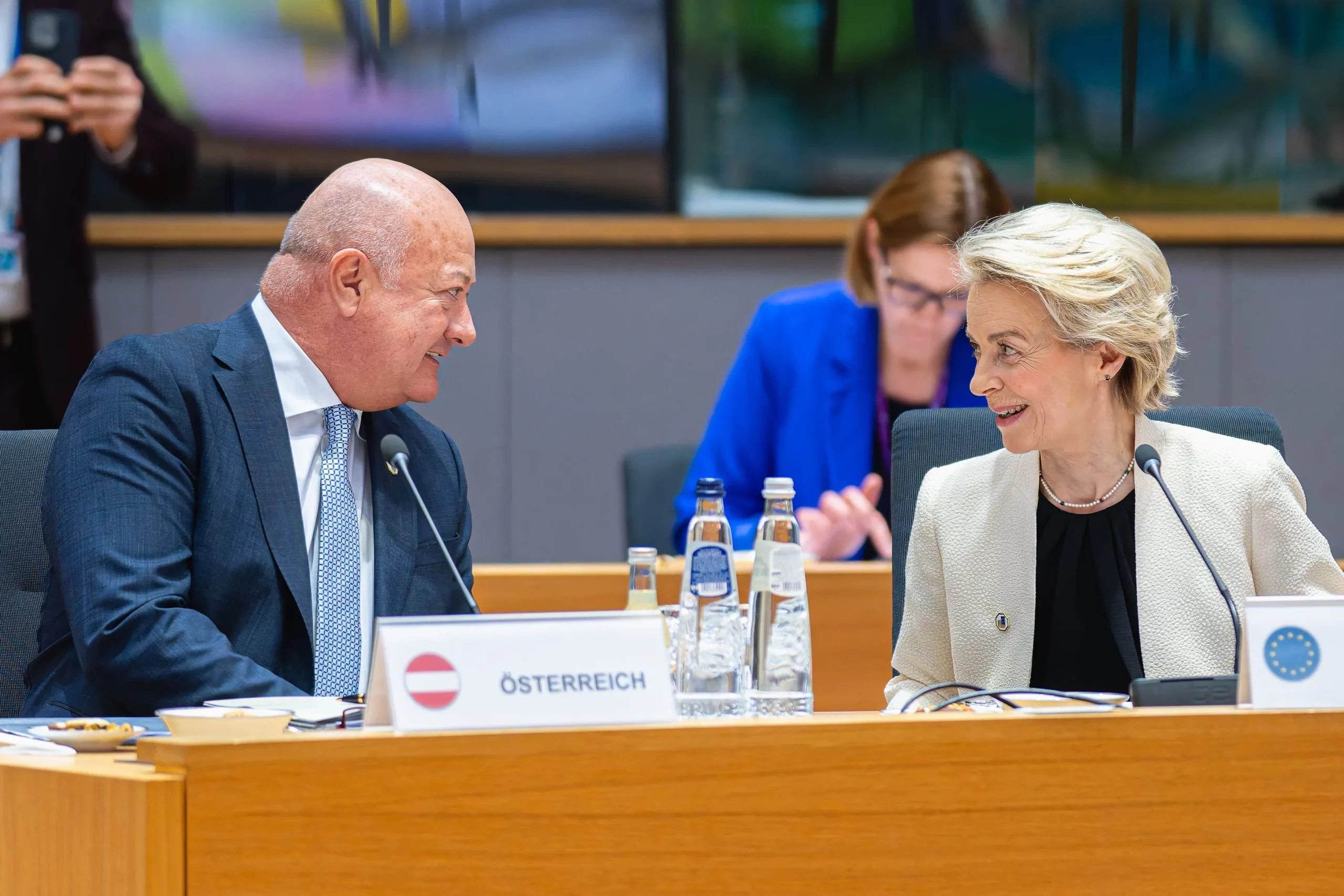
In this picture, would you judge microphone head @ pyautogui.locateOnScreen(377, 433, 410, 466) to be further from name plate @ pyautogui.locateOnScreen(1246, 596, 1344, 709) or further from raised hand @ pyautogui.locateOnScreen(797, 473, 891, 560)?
raised hand @ pyautogui.locateOnScreen(797, 473, 891, 560)

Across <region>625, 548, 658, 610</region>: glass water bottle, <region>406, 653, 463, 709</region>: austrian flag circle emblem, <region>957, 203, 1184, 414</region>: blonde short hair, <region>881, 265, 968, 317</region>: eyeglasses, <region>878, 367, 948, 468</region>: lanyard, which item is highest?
<region>881, 265, 968, 317</region>: eyeglasses

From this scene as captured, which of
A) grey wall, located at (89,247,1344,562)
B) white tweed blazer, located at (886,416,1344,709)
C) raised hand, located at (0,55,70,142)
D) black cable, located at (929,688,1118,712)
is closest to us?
black cable, located at (929,688,1118,712)

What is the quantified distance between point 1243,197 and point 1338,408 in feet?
2.06

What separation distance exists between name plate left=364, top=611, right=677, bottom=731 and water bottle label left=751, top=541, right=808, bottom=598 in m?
0.31

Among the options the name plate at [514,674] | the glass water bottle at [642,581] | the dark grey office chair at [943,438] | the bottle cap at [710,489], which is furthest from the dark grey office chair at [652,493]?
the name plate at [514,674]

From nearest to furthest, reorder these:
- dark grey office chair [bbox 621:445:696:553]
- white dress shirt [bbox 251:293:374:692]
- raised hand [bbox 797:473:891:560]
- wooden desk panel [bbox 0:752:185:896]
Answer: wooden desk panel [bbox 0:752:185:896]
white dress shirt [bbox 251:293:374:692]
raised hand [bbox 797:473:891:560]
dark grey office chair [bbox 621:445:696:553]

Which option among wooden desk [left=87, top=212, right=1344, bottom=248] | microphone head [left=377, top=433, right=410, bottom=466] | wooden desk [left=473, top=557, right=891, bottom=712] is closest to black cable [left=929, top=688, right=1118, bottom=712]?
microphone head [left=377, top=433, right=410, bottom=466]

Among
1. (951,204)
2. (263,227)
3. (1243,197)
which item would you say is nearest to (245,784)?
(951,204)

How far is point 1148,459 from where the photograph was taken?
1.69m

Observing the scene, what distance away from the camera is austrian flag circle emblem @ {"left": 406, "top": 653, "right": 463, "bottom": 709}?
1.11m

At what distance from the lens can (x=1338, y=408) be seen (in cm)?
423

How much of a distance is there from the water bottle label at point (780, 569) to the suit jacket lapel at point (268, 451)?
0.62m

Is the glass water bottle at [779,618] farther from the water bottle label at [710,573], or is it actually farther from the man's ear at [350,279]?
the man's ear at [350,279]

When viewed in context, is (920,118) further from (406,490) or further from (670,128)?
(406,490)
